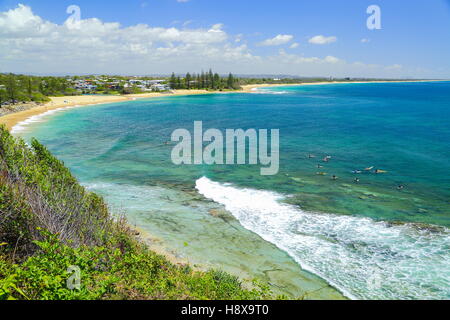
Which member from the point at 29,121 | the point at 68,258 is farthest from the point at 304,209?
the point at 29,121

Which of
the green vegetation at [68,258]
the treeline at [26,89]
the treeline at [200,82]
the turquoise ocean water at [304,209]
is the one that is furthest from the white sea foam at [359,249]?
the treeline at [200,82]

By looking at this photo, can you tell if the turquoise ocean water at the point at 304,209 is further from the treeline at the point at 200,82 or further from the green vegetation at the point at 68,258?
the treeline at the point at 200,82

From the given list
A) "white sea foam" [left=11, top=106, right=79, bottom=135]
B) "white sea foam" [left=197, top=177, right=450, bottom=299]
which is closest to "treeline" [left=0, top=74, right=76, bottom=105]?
"white sea foam" [left=11, top=106, right=79, bottom=135]

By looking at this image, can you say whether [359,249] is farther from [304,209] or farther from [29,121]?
[29,121]

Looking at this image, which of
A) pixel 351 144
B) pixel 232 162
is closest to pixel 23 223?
pixel 232 162

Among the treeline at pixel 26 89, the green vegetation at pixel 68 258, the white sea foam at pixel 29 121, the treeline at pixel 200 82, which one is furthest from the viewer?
the treeline at pixel 200 82
